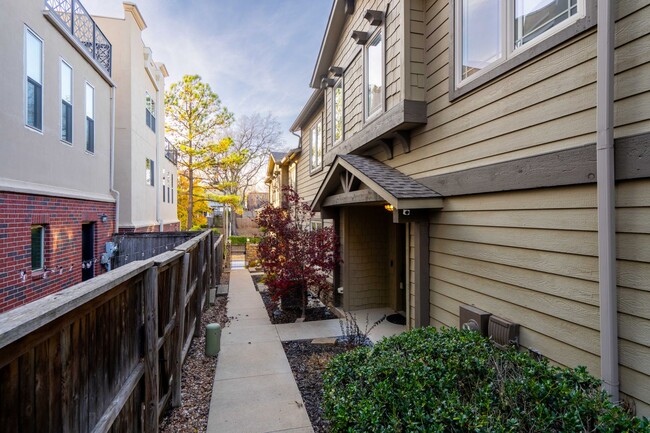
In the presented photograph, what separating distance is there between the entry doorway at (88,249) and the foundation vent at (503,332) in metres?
9.76

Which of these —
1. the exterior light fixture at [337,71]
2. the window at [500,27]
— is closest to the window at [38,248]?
the exterior light fixture at [337,71]

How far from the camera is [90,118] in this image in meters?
9.45

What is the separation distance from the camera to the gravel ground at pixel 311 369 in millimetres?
4156

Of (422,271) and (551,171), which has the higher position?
(551,171)

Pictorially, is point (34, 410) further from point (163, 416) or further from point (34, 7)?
point (34, 7)

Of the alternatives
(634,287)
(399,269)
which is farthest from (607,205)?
(399,269)

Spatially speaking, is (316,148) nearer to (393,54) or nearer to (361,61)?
(361,61)

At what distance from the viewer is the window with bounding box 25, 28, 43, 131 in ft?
21.2

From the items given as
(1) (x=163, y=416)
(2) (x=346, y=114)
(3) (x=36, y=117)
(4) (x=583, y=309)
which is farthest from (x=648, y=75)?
(3) (x=36, y=117)

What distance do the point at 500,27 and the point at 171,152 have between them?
2012cm

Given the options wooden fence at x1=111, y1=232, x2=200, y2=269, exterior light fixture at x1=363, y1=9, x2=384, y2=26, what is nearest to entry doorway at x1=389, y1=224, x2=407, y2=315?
exterior light fixture at x1=363, y1=9, x2=384, y2=26

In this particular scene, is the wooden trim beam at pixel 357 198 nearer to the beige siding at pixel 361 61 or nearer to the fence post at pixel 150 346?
the beige siding at pixel 361 61

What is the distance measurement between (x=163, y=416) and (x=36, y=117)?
6232mm

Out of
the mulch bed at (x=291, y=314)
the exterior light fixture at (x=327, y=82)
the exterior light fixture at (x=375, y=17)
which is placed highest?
the exterior light fixture at (x=327, y=82)
